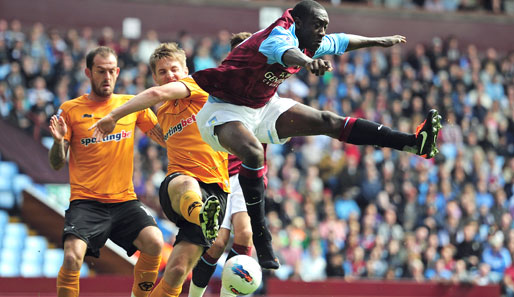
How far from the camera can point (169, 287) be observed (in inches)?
282

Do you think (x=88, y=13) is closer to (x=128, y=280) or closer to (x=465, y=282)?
(x=128, y=280)

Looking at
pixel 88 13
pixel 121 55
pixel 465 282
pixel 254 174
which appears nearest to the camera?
pixel 254 174

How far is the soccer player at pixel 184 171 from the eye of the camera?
701 cm

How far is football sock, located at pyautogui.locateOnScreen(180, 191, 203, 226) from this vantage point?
6840 mm

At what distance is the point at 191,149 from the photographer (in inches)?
289

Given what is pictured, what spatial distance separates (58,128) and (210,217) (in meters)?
1.79

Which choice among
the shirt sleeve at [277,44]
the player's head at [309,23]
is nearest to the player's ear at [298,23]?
the player's head at [309,23]

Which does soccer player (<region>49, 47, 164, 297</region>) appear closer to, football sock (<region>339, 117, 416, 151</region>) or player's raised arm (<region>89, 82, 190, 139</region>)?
player's raised arm (<region>89, 82, 190, 139</region>)

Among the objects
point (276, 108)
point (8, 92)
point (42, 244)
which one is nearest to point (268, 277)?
point (42, 244)

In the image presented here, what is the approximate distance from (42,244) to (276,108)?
7.69m

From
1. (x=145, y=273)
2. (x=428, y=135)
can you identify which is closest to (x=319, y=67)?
(x=428, y=135)

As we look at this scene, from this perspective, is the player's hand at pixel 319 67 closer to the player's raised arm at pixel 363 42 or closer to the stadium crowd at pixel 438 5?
the player's raised arm at pixel 363 42

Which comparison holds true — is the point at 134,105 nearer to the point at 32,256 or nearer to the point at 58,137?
the point at 58,137

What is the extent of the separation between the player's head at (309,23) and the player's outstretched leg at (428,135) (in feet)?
3.60
